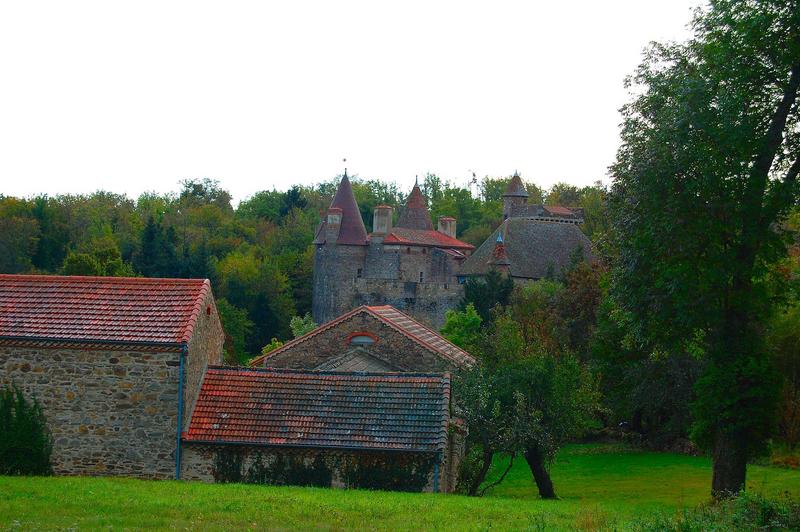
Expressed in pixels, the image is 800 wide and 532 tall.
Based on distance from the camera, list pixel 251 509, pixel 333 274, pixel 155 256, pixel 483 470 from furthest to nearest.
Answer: pixel 155 256 → pixel 333 274 → pixel 483 470 → pixel 251 509

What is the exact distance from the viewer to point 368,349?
29.0m

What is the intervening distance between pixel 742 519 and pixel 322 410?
10367 millimetres

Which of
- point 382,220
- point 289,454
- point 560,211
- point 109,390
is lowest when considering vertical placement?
point 289,454

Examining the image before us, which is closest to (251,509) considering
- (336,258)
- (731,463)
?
(731,463)

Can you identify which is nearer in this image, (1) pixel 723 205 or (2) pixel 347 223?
(1) pixel 723 205

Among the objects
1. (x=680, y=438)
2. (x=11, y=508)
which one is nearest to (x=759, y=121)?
(x=11, y=508)

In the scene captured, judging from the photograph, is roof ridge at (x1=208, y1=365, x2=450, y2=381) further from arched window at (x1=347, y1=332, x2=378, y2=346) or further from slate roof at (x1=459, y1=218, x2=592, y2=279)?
slate roof at (x1=459, y1=218, x2=592, y2=279)

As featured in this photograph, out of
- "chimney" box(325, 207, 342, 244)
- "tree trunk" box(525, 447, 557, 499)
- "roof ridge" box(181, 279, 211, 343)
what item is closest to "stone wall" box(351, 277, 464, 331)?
"chimney" box(325, 207, 342, 244)

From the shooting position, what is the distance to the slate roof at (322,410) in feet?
68.4

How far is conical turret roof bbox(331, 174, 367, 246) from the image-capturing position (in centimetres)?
6981

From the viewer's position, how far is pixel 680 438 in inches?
1510

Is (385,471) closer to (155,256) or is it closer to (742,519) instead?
(742,519)

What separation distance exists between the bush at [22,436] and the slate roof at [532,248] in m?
48.7

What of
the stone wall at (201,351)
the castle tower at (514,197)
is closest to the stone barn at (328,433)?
the stone wall at (201,351)
